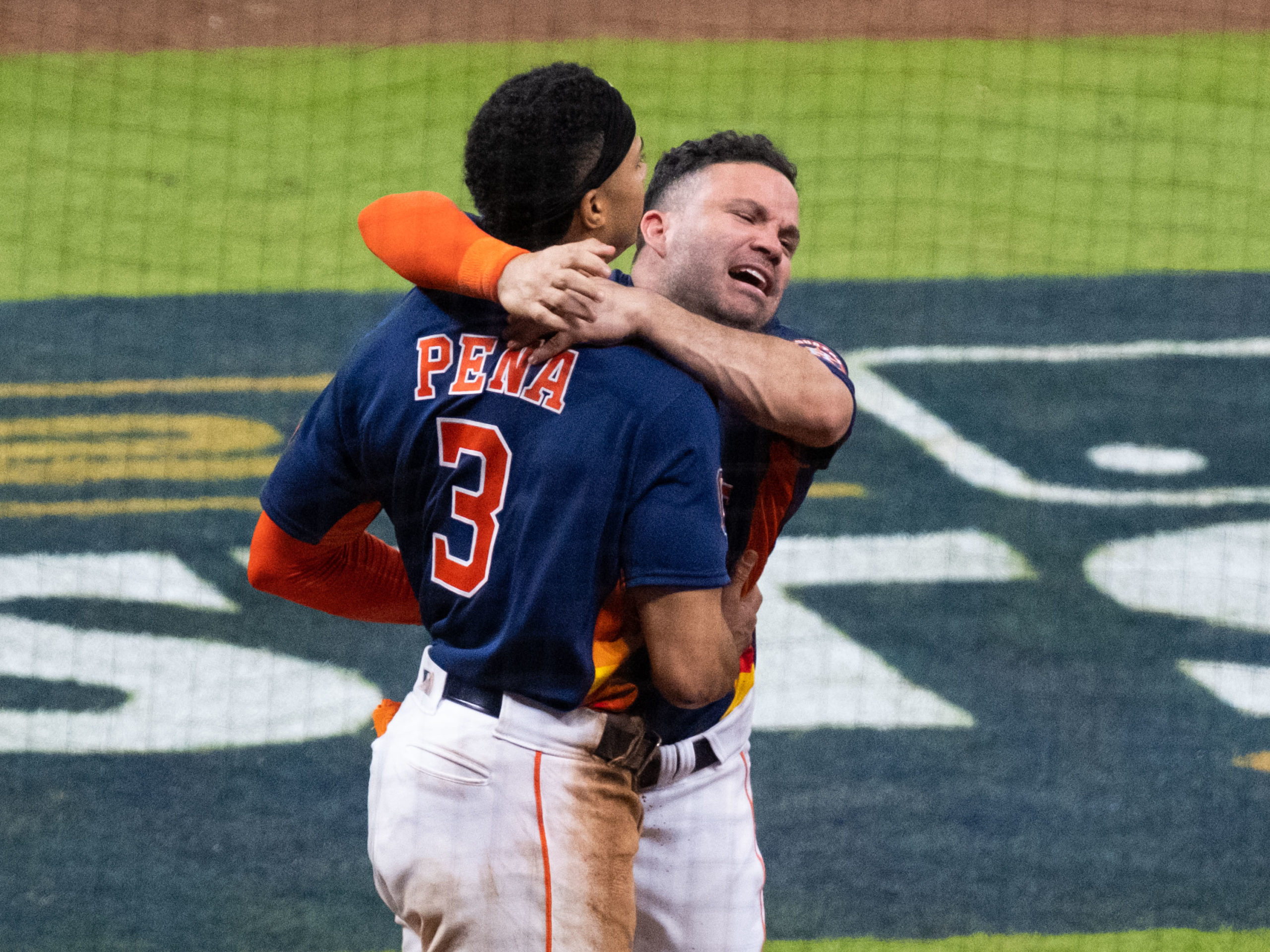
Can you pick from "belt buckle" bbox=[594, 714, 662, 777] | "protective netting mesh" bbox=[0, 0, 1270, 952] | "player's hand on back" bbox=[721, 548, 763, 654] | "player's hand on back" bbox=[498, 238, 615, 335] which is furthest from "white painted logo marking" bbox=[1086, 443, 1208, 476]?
"player's hand on back" bbox=[498, 238, 615, 335]

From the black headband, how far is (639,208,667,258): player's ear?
258 millimetres

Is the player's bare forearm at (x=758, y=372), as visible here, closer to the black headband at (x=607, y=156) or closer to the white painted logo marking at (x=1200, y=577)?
the black headband at (x=607, y=156)

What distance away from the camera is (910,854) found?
162 inches

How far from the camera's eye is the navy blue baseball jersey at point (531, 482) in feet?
6.86

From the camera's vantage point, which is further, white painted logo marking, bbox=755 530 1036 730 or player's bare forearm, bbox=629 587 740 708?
white painted logo marking, bbox=755 530 1036 730

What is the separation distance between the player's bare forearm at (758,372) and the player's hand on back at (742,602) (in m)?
0.27

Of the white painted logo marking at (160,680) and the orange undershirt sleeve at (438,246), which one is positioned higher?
the orange undershirt sleeve at (438,246)

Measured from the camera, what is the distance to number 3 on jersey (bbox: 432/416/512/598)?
2.14 metres

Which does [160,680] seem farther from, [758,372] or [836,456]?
[758,372]

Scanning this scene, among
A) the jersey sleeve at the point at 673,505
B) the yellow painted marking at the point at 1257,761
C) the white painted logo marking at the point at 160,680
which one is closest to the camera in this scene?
the jersey sleeve at the point at 673,505

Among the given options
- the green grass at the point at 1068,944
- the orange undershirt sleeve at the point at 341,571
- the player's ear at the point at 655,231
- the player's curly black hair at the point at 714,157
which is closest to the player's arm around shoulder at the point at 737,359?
the player's ear at the point at 655,231

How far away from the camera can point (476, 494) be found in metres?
2.17

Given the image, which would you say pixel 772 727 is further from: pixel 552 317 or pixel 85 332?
pixel 85 332

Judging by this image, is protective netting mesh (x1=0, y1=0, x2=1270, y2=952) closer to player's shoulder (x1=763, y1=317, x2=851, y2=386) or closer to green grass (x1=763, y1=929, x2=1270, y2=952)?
green grass (x1=763, y1=929, x2=1270, y2=952)
